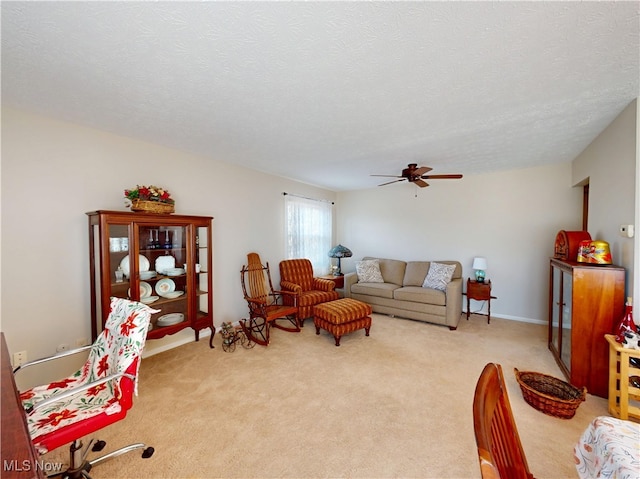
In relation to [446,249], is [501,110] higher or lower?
higher

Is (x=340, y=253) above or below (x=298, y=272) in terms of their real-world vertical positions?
above

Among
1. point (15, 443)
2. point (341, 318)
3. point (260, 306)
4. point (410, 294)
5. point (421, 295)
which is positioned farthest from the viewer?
point (410, 294)

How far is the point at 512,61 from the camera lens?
1.56m

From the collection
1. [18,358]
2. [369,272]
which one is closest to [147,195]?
[18,358]

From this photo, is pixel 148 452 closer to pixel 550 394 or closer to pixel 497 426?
pixel 497 426

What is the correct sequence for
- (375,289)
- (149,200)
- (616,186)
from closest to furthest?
(616,186) < (149,200) < (375,289)

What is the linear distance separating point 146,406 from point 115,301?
0.97m

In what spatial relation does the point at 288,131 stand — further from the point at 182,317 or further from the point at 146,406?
the point at 146,406

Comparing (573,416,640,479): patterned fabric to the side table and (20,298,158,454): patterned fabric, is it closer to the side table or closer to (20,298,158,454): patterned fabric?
(20,298,158,454): patterned fabric

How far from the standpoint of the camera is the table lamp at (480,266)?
166 inches

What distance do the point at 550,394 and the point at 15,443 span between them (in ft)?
10.6

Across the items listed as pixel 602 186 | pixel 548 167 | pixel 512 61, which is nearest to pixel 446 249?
pixel 548 167

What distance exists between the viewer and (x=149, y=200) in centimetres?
260

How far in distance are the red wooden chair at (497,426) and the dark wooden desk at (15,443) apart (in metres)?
1.16
